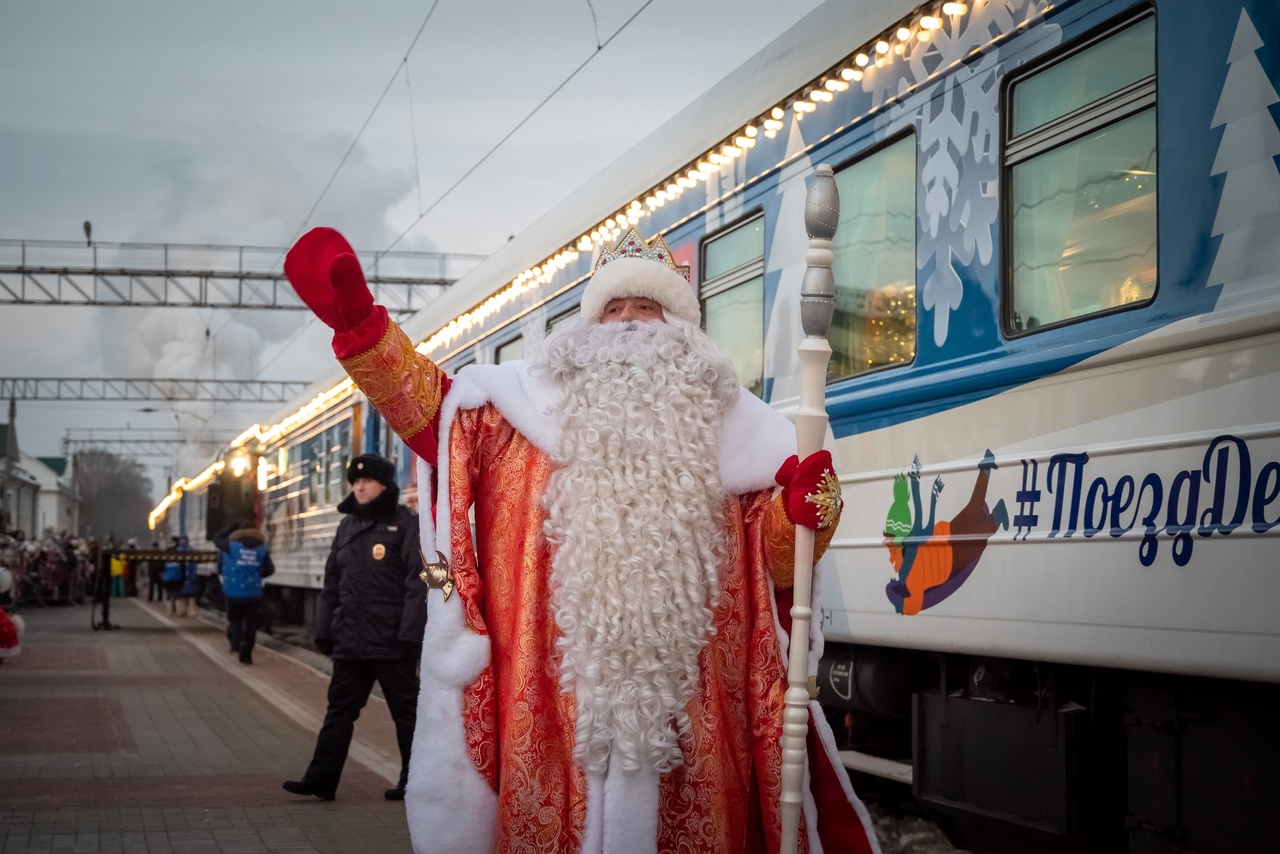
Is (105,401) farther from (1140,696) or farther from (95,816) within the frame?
(1140,696)

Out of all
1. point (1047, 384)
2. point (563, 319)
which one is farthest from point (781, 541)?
point (563, 319)

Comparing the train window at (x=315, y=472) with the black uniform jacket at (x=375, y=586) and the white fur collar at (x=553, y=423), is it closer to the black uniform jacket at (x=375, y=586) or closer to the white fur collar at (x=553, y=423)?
the black uniform jacket at (x=375, y=586)

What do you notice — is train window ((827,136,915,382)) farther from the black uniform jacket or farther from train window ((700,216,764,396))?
the black uniform jacket

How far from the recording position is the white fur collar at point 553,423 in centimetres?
385

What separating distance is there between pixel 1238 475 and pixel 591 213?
543 cm

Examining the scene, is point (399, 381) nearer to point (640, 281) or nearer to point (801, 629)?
point (640, 281)

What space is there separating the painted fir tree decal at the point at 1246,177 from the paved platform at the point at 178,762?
4024 mm

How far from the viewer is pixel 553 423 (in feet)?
12.6

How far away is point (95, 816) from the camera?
6.89m

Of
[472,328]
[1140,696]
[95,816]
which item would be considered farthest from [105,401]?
[1140,696]

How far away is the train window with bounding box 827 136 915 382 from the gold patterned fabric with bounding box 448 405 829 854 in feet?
7.43

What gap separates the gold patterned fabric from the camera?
3.57 m

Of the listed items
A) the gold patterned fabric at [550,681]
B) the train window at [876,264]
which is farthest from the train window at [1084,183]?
the gold patterned fabric at [550,681]

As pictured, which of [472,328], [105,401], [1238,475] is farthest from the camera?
[105,401]
